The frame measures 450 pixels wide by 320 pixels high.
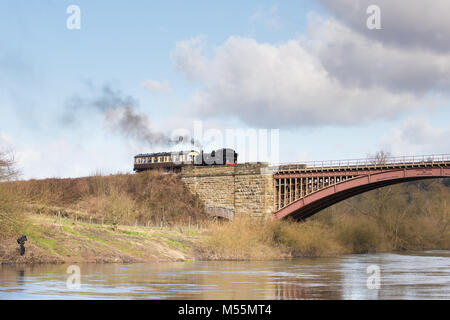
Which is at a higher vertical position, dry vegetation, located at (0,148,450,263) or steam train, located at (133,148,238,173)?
steam train, located at (133,148,238,173)

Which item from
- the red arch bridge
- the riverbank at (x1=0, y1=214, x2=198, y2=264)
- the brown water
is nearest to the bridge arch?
the red arch bridge

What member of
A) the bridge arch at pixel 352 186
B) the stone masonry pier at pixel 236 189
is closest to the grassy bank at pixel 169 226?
the stone masonry pier at pixel 236 189

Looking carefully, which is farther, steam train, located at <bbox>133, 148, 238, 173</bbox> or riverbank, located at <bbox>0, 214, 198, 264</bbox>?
steam train, located at <bbox>133, 148, 238, 173</bbox>

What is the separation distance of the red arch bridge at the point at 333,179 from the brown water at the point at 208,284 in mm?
26047

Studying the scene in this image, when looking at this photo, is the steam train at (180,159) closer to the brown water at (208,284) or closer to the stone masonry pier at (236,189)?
the stone masonry pier at (236,189)

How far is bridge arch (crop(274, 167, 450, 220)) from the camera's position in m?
63.7

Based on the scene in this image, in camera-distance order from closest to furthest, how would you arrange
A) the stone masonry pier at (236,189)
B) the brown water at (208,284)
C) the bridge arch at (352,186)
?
the brown water at (208,284) → the bridge arch at (352,186) → the stone masonry pier at (236,189)

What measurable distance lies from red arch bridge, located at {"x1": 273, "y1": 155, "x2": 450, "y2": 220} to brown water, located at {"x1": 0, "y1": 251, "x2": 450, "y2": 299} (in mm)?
26047

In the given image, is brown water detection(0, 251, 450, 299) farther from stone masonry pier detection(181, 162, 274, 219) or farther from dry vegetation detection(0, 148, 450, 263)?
stone masonry pier detection(181, 162, 274, 219)

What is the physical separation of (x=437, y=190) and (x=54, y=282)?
297 feet

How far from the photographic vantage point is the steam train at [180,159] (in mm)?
86688

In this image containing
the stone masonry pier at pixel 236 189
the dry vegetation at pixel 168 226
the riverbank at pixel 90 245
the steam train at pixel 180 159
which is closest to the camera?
the riverbank at pixel 90 245
